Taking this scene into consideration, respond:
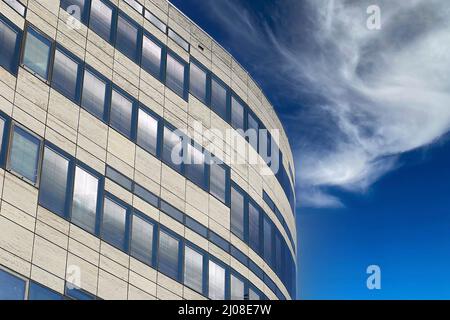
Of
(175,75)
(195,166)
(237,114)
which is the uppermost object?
(175,75)

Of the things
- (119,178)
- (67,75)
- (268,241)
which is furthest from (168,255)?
(268,241)

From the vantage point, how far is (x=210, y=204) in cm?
3969

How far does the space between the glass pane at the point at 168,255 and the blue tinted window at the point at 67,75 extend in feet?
22.5

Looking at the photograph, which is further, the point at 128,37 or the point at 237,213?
the point at 237,213

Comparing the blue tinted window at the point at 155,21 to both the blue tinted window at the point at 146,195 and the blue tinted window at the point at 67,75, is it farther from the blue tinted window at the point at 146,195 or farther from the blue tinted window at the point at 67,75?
the blue tinted window at the point at 146,195

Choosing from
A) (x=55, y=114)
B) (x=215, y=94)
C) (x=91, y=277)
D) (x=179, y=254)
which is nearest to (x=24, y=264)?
(x=91, y=277)

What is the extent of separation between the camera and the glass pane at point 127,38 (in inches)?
1495

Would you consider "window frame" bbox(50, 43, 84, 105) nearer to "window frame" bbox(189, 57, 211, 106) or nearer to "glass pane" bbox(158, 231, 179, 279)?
"glass pane" bbox(158, 231, 179, 279)

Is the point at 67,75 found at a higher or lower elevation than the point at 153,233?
higher

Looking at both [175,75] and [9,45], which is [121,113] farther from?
[9,45]

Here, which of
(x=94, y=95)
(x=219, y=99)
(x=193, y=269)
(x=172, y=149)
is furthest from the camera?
(x=219, y=99)

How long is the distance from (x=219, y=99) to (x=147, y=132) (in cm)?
665

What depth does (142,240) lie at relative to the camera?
35.2 metres

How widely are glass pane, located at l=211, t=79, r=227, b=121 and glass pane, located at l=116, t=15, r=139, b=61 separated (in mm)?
5503
